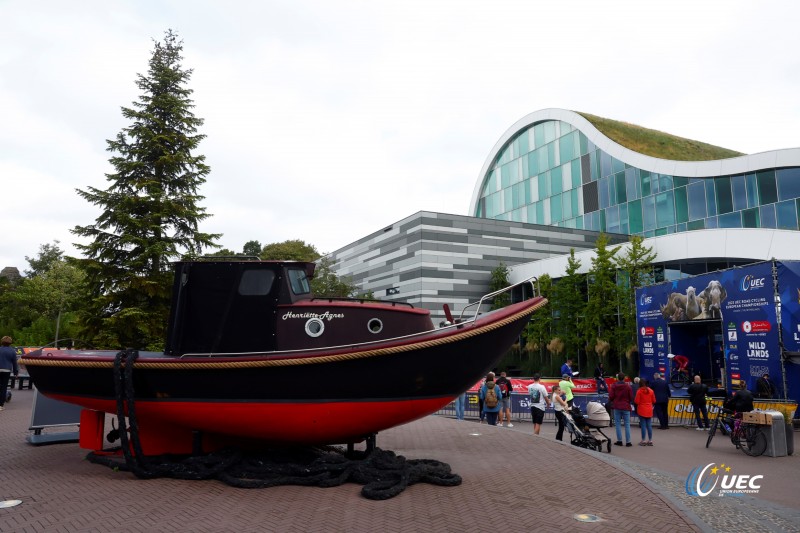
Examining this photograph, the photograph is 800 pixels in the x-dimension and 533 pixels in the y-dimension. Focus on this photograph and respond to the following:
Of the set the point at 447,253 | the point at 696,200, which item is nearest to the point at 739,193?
the point at 696,200

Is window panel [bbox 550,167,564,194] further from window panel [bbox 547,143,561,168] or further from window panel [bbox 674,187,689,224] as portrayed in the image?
window panel [bbox 674,187,689,224]

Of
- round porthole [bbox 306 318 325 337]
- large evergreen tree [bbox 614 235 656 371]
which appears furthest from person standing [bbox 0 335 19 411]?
large evergreen tree [bbox 614 235 656 371]

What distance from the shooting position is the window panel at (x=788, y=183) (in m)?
28.1

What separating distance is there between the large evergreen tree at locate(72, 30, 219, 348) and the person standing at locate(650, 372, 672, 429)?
16594 mm

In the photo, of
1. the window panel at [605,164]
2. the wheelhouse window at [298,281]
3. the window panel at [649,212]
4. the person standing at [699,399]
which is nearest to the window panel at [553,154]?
the window panel at [605,164]

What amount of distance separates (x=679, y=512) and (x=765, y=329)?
1143cm

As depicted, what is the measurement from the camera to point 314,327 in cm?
756

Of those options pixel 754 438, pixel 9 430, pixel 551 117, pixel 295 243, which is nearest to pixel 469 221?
pixel 551 117

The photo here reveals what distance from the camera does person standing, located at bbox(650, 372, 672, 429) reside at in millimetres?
14297

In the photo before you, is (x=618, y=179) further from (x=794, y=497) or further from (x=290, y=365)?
(x=290, y=365)

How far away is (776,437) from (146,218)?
2011 centimetres

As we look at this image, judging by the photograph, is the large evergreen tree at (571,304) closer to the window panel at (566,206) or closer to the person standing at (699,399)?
the person standing at (699,399)

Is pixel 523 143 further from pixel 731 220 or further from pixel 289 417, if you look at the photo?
pixel 289 417

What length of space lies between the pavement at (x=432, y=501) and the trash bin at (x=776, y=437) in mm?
821
